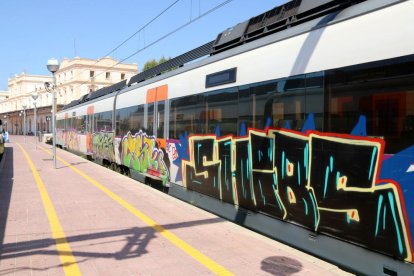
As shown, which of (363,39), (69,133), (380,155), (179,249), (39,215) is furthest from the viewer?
(69,133)

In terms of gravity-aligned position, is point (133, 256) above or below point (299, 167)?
below

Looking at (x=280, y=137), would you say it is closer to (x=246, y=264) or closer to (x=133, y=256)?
(x=246, y=264)

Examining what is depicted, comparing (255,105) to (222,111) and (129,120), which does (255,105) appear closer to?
(222,111)

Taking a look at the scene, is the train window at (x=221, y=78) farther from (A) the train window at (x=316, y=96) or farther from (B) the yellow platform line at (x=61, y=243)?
(B) the yellow platform line at (x=61, y=243)

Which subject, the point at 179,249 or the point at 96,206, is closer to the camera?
the point at 179,249

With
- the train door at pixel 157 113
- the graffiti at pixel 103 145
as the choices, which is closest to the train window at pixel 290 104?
the train door at pixel 157 113

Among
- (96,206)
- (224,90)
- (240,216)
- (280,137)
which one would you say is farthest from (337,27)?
(96,206)

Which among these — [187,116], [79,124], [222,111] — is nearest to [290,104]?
[222,111]

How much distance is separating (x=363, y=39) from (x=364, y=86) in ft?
1.59

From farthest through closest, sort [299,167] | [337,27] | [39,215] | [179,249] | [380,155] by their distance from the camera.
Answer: [39,215] → [179,249] → [299,167] → [337,27] → [380,155]

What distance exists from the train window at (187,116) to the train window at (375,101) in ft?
11.0

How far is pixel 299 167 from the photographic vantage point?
4.86 m

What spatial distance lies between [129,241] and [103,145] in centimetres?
1115

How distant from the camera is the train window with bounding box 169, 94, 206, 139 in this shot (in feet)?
24.7
